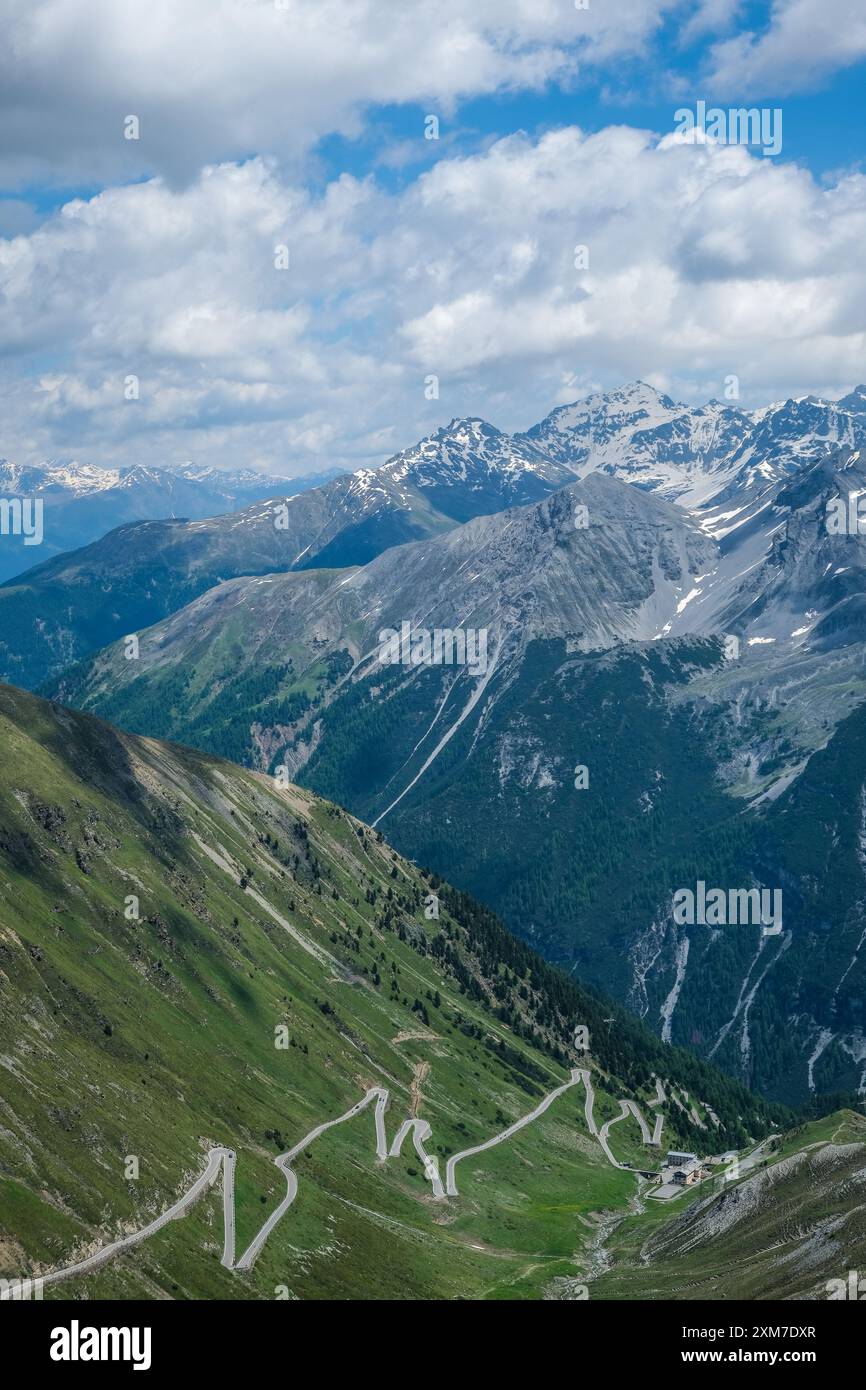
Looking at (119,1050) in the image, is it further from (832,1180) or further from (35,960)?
(832,1180)

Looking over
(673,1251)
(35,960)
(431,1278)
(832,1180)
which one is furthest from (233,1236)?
(832,1180)
